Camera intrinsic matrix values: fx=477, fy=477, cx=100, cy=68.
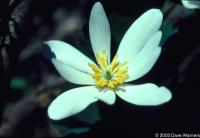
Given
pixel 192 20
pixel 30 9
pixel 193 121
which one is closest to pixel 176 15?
pixel 192 20

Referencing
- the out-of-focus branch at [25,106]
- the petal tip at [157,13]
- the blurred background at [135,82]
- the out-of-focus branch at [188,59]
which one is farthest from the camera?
the out-of-focus branch at [25,106]

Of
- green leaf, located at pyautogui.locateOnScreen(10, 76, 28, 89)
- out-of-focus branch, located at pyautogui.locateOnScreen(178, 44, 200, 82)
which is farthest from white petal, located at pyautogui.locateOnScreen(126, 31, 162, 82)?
green leaf, located at pyautogui.locateOnScreen(10, 76, 28, 89)

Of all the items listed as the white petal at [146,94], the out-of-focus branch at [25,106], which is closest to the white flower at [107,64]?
the white petal at [146,94]

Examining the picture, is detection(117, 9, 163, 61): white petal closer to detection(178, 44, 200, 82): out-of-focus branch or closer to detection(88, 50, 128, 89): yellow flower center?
detection(88, 50, 128, 89): yellow flower center

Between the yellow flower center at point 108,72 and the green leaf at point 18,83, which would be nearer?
the yellow flower center at point 108,72

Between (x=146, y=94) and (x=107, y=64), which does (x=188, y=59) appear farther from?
(x=146, y=94)

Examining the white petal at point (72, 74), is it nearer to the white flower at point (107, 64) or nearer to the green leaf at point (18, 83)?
the white flower at point (107, 64)

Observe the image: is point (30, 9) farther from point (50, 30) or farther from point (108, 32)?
point (50, 30)
